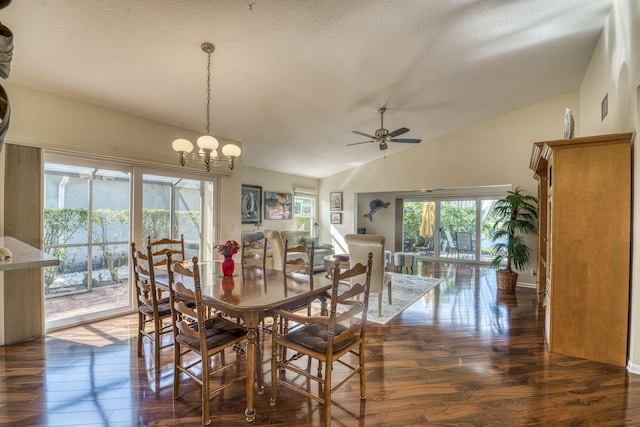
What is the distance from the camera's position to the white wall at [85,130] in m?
2.98

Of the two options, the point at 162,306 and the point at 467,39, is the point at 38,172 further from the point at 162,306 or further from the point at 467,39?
the point at 467,39

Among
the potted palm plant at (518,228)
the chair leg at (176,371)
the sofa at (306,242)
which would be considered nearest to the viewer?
the chair leg at (176,371)

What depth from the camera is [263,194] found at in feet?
23.2

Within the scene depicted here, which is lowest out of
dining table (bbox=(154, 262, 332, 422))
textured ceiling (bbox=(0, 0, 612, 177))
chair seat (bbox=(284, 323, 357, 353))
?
chair seat (bbox=(284, 323, 357, 353))

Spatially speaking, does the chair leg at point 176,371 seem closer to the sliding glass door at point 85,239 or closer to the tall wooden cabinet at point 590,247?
the sliding glass door at point 85,239

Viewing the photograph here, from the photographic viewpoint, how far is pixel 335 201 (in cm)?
846

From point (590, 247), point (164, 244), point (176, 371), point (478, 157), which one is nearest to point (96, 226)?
point (164, 244)

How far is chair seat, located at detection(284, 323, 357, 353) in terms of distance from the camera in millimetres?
1945

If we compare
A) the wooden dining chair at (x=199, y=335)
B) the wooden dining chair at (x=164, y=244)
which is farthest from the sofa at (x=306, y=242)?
the wooden dining chair at (x=199, y=335)

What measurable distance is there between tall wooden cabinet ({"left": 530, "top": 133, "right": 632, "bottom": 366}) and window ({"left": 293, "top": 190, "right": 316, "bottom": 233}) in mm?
6102

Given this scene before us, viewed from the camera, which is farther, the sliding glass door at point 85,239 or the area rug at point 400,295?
the area rug at point 400,295

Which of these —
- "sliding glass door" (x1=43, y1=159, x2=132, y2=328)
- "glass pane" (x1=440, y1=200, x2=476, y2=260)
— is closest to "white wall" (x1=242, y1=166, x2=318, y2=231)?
"sliding glass door" (x1=43, y1=159, x2=132, y2=328)

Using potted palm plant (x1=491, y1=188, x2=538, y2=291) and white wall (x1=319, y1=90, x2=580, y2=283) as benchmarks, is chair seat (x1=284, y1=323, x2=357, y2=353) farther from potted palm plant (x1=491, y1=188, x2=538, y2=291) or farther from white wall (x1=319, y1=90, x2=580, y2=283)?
white wall (x1=319, y1=90, x2=580, y2=283)

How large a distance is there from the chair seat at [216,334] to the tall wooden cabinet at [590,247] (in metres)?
3.01
